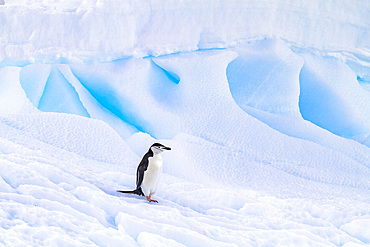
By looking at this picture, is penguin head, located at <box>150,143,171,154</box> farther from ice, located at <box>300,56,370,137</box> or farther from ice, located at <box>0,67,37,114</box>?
ice, located at <box>300,56,370,137</box>

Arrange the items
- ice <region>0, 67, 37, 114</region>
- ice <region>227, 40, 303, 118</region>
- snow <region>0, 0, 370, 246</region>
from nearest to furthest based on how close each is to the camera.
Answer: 1. snow <region>0, 0, 370, 246</region>
2. ice <region>0, 67, 37, 114</region>
3. ice <region>227, 40, 303, 118</region>

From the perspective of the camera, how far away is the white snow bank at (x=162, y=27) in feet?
8.36

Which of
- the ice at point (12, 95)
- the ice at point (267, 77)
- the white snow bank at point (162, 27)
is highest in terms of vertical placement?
the white snow bank at point (162, 27)

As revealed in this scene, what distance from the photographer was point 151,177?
167 centimetres

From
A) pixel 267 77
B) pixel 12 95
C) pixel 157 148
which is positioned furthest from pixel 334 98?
pixel 12 95

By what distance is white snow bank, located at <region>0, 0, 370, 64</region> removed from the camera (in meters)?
2.55

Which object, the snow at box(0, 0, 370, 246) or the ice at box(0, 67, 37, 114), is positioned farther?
the ice at box(0, 67, 37, 114)

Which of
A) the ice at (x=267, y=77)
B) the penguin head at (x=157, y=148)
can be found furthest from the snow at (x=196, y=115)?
the penguin head at (x=157, y=148)

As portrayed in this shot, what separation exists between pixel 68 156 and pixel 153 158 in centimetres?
48

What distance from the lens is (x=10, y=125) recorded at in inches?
86.0

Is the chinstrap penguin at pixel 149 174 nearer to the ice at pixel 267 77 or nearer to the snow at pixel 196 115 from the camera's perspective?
the snow at pixel 196 115

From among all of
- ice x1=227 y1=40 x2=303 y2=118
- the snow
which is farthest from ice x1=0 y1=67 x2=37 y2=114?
ice x1=227 y1=40 x2=303 y2=118

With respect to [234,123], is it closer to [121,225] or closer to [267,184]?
[267,184]

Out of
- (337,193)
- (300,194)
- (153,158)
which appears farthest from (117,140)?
(337,193)
